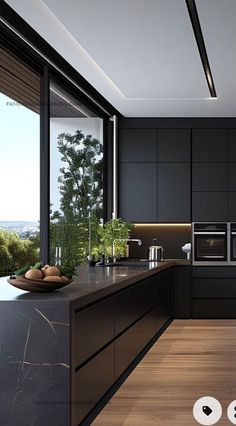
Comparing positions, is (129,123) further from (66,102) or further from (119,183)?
(66,102)

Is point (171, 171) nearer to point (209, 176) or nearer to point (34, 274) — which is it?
point (209, 176)

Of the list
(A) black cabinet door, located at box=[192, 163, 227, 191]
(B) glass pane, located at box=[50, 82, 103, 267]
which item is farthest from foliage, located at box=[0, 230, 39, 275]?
(A) black cabinet door, located at box=[192, 163, 227, 191]

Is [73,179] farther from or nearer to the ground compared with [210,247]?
farther from the ground

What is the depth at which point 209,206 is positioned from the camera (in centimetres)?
870

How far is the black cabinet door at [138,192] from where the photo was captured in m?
8.71

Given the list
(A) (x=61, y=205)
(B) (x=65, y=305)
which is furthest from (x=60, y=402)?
(A) (x=61, y=205)

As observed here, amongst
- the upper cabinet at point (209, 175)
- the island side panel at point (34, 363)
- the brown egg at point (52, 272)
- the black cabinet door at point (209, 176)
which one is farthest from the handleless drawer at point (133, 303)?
the black cabinet door at point (209, 176)

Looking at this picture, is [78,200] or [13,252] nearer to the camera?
[13,252]

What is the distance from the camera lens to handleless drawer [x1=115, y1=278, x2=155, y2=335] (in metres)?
4.82

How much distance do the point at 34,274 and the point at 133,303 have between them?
1.93 meters

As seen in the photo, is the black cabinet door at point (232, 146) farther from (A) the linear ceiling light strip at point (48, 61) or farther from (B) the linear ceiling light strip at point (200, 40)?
(A) the linear ceiling light strip at point (48, 61)

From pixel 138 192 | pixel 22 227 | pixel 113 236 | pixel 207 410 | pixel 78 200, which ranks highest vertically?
pixel 138 192

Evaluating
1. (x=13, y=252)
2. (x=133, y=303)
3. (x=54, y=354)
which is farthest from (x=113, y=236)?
(x=54, y=354)

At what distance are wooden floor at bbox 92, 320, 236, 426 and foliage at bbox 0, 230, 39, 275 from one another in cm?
115
